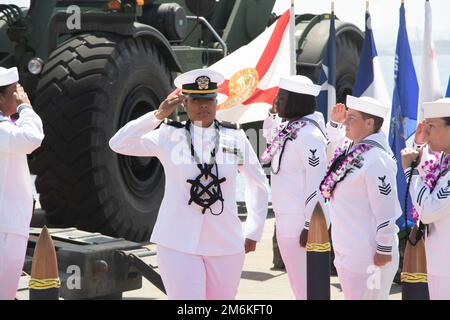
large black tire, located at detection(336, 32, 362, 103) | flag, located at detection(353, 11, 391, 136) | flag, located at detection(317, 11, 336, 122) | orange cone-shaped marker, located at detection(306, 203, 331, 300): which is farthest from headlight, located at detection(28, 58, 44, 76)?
large black tire, located at detection(336, 32, 362, 103)

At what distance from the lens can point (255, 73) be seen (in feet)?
35.7

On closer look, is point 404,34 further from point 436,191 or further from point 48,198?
point 436,191

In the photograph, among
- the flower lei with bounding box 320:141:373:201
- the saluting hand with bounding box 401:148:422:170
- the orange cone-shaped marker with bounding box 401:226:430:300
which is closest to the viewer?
the orange cone-shaped marker with bounding box 401:226:430:300

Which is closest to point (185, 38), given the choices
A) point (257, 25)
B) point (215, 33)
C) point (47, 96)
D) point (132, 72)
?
point (215, 33)

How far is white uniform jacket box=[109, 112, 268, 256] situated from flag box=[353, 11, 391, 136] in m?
3.64

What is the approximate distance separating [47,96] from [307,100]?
9.34ft

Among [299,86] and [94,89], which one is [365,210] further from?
[94,89]

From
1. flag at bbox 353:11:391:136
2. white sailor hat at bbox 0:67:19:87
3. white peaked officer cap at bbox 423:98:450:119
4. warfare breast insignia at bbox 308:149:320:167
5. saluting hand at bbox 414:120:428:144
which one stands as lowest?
warfare breast insignia at bbox 308:149:320:167

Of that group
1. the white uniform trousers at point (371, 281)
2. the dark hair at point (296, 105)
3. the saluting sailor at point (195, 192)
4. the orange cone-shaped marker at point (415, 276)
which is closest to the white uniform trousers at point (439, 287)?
the orange cone-shaped marker at point (415, 276)

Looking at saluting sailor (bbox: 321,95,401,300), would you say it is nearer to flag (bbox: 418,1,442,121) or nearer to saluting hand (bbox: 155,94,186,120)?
saluting hand (bbox: 155,94,186,120)

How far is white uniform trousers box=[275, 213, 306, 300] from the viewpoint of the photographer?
23.1 ft

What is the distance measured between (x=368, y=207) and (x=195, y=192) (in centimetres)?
99

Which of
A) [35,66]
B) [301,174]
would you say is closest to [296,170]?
[301,174]

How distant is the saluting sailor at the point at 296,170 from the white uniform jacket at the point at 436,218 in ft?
4.40
